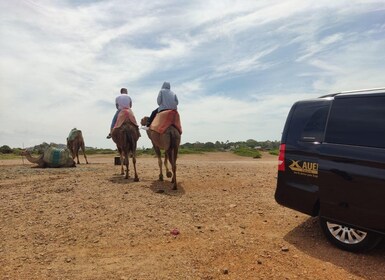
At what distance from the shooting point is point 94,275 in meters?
4.63

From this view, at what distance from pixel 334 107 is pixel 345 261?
7.59ft

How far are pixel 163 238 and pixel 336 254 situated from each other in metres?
2.71

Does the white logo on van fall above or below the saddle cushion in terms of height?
below

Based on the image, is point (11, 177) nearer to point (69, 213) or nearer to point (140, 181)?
point (140, 181)

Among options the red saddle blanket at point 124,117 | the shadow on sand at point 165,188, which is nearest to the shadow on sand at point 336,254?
the shadow on sand at point 165,188

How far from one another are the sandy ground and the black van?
1.71 feet

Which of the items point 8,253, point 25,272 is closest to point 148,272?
point 25,272

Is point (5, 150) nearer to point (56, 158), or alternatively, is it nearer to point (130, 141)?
point (56, 158)

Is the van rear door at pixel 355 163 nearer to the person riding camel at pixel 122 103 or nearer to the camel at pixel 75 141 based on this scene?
the person riding camel at pixel 122 103

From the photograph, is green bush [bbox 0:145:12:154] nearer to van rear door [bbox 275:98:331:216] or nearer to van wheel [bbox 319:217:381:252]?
van rear door [bbox 275:98:331:216]

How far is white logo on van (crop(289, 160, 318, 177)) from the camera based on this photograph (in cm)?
554

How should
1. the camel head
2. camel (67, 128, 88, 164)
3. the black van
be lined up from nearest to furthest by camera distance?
the black van, the camel head, camel (67, 128, 88, 164)

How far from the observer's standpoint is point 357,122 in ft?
17.3

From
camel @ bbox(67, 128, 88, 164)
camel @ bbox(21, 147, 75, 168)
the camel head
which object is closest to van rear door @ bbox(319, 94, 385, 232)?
the camel head
